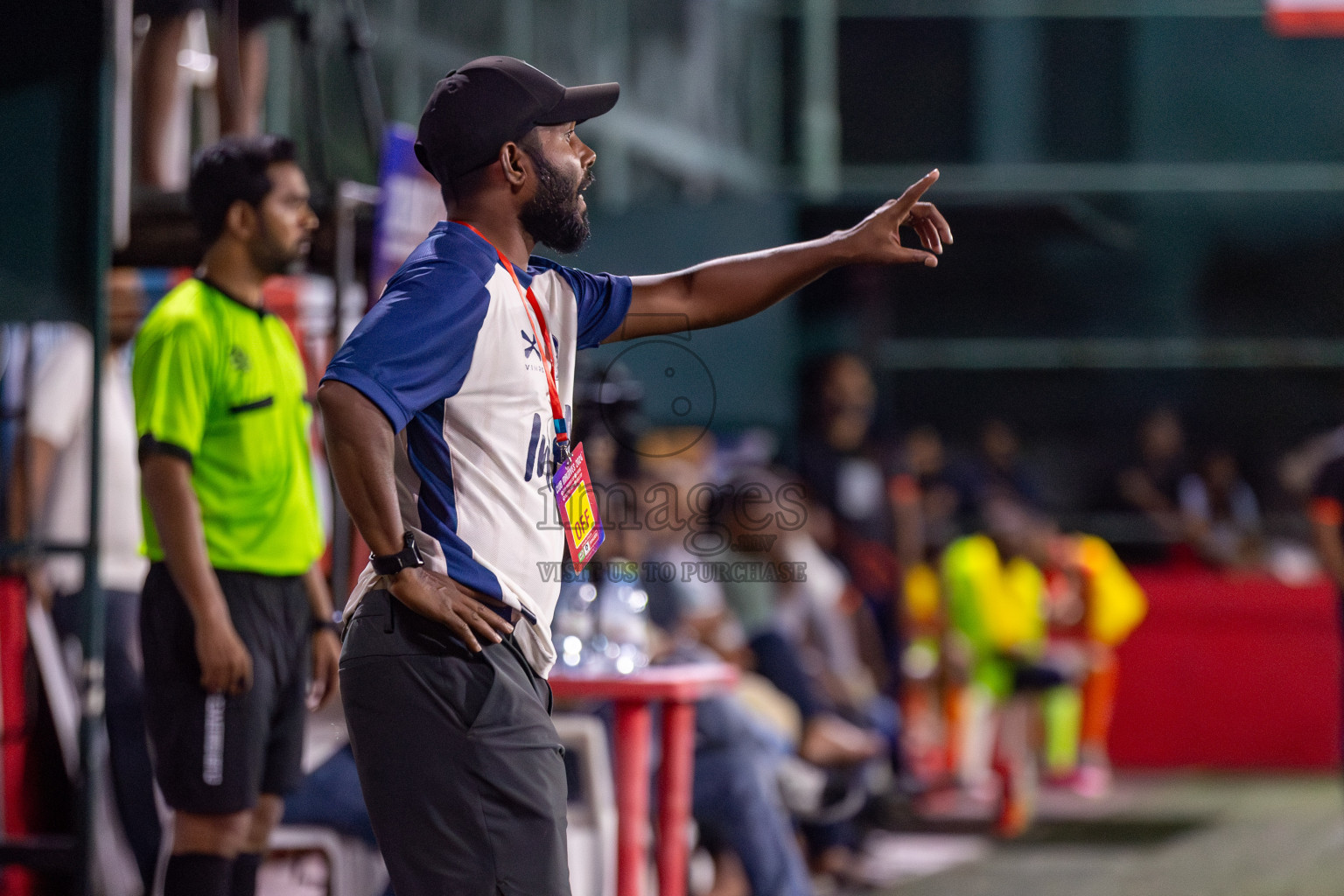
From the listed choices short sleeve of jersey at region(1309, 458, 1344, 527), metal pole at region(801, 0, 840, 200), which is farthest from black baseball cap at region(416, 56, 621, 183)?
metal pole at region(801, 0, 840, 200)

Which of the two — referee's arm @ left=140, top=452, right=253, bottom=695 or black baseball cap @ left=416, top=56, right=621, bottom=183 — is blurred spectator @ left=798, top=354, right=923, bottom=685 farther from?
black baseball cap @ left=416, top=56, right=621, bottom=183

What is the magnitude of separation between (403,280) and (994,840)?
580 cm

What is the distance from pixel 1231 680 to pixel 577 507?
342 inches

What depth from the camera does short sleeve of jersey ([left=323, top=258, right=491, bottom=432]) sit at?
7.10 feet

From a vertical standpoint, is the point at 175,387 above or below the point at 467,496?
above

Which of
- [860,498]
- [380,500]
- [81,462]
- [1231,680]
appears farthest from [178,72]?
[1231,680]

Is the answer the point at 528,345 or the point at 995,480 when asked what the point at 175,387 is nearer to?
the point at 528,345

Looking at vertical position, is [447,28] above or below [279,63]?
above

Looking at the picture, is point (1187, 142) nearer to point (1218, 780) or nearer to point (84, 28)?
point (1218, 780)

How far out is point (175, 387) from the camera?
317 cm

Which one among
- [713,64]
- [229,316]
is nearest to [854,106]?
[713,64]

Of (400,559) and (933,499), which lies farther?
(933,499)

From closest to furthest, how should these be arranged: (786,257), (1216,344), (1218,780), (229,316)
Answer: (786,257), (229,316), (1218,780), (1216,344)

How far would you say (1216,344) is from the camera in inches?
602
